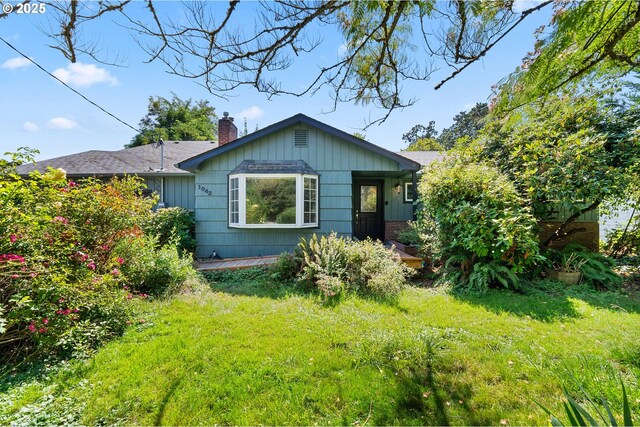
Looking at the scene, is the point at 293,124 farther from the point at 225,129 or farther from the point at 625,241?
the point at 625,241

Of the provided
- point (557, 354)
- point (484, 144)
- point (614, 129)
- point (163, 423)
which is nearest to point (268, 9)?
point (163, 423)

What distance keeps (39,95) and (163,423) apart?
908cm

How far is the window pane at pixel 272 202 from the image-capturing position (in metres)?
7.27

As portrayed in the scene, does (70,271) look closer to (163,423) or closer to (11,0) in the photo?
(163,423)

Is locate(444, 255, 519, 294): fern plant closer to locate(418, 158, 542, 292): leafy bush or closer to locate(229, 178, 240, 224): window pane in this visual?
locate(418, 158, 542, 292): leafy bush

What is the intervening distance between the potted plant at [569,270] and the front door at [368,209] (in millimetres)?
4953

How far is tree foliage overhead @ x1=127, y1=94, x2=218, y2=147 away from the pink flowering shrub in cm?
2522

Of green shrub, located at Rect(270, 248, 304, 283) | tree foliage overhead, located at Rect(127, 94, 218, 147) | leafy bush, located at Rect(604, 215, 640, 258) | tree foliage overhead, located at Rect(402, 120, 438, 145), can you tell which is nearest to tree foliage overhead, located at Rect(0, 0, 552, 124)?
green shrub, located at Rect(270, 248, 304, 283)

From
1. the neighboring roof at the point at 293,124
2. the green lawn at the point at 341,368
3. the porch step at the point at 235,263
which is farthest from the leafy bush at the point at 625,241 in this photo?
the porch step at the point at 235,263

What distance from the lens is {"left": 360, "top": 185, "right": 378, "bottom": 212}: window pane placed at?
9797mm

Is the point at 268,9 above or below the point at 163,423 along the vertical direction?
above

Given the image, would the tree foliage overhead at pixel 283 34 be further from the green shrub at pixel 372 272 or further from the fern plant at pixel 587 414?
the green shrub at pixel 372 272

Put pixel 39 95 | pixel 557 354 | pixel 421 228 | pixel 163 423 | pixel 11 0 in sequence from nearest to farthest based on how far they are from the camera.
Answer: pixel 163 423
pixel 11 0
pixel 557 354
pixel 421 228
pixel 39 95

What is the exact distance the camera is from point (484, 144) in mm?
6746
